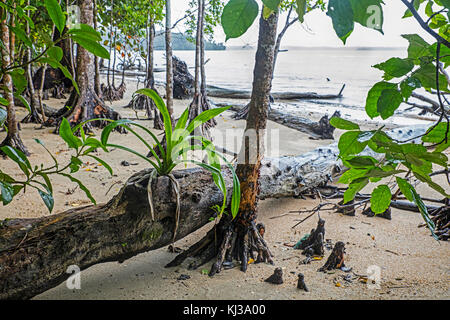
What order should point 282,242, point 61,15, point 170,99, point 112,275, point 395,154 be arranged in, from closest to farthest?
point 395,154 < point 61,15 < point 112,275 < point 282,242 < point 170,99

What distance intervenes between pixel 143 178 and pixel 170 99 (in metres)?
2.99

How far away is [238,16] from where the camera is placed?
43cm

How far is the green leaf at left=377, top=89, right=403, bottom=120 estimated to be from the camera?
551mm

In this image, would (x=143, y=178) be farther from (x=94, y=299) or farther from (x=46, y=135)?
(x=46, y=135)

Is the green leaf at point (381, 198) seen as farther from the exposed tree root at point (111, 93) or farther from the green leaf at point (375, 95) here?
the exposed tree root at point (111, 93)

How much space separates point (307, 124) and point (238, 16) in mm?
6185

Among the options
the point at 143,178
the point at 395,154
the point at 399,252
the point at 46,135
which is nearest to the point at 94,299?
the point at 143,178

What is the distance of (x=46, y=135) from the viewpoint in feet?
15.6

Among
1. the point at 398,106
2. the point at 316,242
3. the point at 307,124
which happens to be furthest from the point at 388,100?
the point at 307,124

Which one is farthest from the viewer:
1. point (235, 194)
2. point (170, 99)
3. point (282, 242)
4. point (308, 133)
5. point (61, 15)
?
point (308, 133)

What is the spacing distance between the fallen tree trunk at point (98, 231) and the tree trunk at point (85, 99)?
3.63 meters

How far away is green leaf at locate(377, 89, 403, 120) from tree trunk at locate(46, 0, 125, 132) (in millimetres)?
4984
